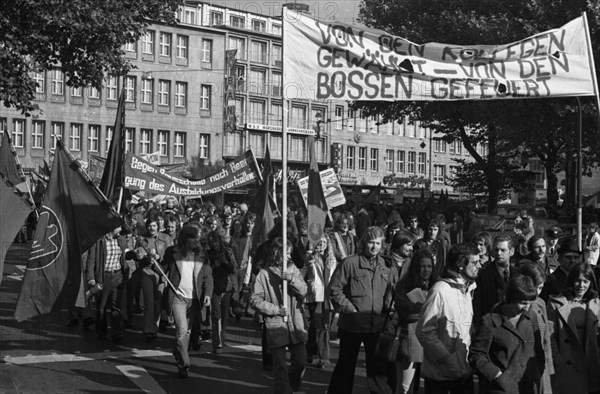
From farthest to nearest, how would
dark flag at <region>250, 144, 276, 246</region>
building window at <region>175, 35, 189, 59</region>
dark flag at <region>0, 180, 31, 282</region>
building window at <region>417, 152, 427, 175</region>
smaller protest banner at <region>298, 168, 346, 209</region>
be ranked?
building window at <region>417, 152, 427, 175</region>
building window at <region>175, 35, 189, 59</region>
smaller protest banner at <region>298, 168, 346, 209</region>
dark flag at <region>250, 144, 276, 246</region>
dark flag at <region>0, 180, 31, 282</region>

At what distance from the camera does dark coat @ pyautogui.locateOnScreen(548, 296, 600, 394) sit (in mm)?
6738

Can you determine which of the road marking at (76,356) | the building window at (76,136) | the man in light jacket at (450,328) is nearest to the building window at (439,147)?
the building window at (76,136)

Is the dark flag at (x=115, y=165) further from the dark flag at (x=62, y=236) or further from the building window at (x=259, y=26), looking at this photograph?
the building window at (x=259, y=26)

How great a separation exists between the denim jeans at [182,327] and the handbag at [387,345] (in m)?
2.61

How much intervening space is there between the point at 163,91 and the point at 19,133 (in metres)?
11.1

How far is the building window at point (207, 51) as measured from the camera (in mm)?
69562

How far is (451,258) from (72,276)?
171 inches

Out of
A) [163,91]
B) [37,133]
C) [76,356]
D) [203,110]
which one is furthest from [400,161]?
[76,356]

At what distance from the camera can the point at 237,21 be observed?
243ft

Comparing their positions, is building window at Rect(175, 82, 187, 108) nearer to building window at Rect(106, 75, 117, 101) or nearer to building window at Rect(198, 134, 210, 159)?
building window at Rect(198, 134, 210, 159)

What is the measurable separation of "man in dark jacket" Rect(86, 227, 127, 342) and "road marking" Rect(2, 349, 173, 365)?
841 mm

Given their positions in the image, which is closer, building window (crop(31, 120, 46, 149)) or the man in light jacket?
the man in light jacket

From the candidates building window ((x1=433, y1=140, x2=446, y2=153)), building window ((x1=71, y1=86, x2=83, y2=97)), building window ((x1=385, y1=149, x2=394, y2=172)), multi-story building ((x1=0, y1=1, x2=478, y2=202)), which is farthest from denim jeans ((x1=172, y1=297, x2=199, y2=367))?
building window ((x1=433, y1=140, x2=446, y2=153))

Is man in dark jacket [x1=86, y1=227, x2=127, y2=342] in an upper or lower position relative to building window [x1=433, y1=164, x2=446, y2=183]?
lower
